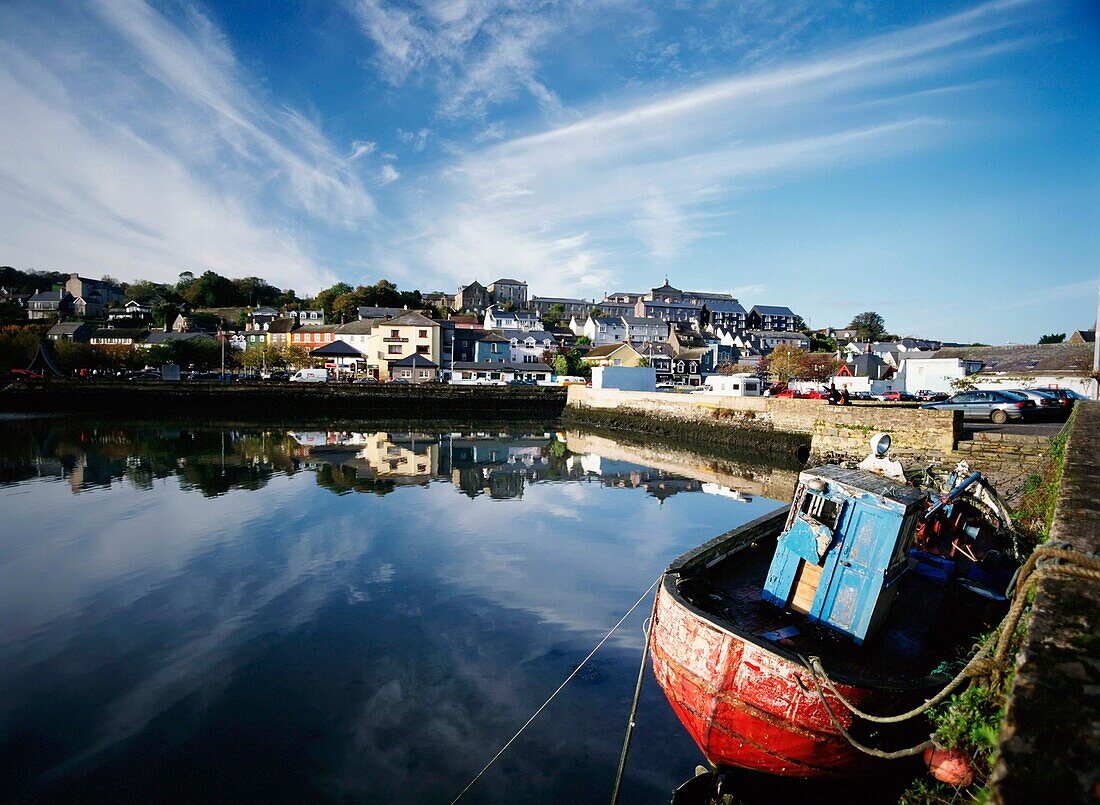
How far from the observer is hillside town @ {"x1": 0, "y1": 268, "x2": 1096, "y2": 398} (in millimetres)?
46188

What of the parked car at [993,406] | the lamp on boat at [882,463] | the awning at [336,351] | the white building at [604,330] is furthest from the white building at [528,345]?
the lamp on boat at [882,463]

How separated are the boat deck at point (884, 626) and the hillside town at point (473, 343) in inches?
1256

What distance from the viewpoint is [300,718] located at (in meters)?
7.38

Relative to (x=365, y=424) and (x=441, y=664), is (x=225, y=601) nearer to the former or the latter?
(x=441, y=664)

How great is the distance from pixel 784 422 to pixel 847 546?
25.3 metres

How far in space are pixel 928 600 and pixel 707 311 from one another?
404ft

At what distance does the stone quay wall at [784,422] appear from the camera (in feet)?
66.6

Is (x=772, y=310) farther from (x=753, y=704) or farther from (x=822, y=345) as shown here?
(x=753, y=704)

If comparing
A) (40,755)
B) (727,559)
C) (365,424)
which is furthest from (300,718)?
(365,424)

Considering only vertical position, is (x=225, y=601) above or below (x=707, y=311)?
below

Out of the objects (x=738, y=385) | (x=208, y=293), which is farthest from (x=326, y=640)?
(x=208, y=293)

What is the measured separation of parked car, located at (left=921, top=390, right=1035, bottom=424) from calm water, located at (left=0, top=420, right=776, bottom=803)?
11422 mm

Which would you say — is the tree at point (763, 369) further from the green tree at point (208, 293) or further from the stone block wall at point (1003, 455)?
the green tree at point (208, 293)

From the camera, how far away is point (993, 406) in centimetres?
2272
